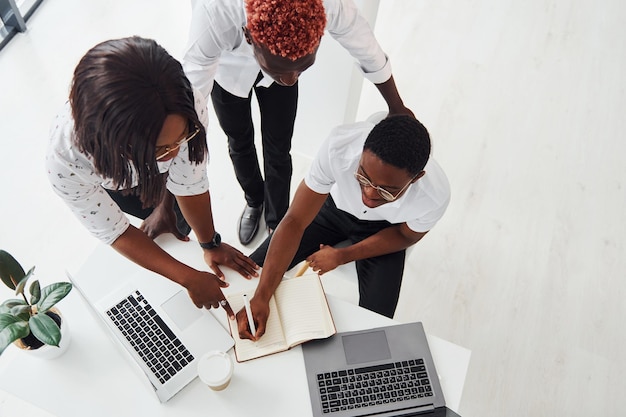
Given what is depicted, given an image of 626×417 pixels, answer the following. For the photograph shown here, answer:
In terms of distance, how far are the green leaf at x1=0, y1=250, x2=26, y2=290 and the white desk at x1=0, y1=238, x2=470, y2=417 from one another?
0.55 ft

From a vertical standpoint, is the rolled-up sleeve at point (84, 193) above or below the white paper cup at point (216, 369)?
above

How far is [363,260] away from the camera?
1723mm

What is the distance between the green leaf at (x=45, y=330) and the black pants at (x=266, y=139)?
2.98 feet

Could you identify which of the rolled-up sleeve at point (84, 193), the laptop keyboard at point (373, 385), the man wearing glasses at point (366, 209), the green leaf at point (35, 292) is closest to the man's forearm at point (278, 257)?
the man wearing glasses at point (366, 209)

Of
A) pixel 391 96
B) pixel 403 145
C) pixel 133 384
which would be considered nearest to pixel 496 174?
pixel 391 96

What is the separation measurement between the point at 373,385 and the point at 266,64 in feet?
2.70

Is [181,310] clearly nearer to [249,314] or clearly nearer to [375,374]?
[249,314]

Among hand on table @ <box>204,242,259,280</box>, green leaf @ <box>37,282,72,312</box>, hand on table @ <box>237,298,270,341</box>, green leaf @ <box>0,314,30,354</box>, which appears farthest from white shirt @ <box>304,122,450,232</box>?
green leaf @ <box>0,314,30,354</box>

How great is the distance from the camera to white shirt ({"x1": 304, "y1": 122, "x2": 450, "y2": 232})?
1.48 meters

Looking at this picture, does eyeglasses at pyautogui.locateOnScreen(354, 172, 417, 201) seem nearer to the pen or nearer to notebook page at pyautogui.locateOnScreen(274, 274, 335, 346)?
notebook page at pyautogui.locateOnScreen(274, 274, 335, 346)

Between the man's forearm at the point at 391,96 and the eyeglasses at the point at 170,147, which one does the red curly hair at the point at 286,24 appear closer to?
the eyeglasses at the point at 170,147

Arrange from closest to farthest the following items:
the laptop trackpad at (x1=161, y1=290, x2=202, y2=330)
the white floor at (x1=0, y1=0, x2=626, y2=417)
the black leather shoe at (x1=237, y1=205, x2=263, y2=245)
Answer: the laptop trackpad at (x1=161, y1=290, x2=202, y2=330) → the white floor at (x1=0, y1=0, x2=626, y2=417) → the black leather shoe at (x1=237, y1=205, x2=263, y2=245)

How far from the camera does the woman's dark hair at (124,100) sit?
37.3 inches

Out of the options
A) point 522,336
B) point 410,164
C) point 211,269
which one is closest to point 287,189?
point 211,269
